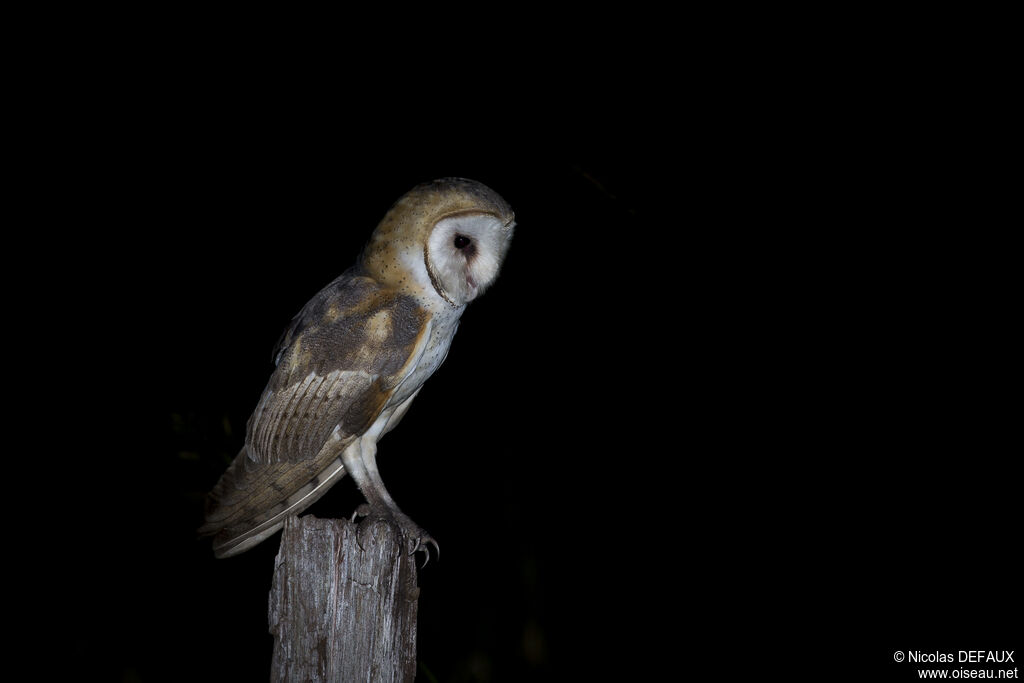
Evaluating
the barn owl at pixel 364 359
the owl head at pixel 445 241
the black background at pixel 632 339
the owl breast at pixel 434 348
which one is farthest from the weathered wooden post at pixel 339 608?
the black background at pixel 632 339

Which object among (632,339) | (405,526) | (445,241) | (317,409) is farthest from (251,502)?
(632,339)

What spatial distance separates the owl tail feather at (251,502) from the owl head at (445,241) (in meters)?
0.56

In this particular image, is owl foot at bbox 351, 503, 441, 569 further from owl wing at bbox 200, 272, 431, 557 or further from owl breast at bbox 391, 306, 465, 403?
owl breast at bbox 391, 306, 465, 403

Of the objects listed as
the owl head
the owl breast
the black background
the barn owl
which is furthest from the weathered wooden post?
the black background

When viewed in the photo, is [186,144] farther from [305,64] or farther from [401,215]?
[401,215]

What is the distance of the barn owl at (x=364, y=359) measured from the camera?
198cm

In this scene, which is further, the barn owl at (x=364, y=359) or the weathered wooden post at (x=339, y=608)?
the barn owl at (x=364, y=359)

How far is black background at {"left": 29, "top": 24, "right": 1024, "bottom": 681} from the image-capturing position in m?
3.96

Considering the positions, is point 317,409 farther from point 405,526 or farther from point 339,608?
point 339,608

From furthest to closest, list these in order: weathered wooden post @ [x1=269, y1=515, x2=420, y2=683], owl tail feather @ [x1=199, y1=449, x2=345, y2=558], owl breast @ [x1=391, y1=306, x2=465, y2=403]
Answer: owl breast @ [x1=391, y1=306, x2=465, y2=403] < owl tail feather @ [x1=199, y1=449, x2=345, y2=558] < weathered wooden post @ [x1=269, y1=515, x2=420, y2=683]

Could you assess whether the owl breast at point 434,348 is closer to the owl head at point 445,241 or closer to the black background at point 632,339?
the owl head at point 445,241

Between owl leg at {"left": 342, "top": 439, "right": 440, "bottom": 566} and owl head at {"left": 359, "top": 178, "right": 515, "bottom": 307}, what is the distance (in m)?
0.48

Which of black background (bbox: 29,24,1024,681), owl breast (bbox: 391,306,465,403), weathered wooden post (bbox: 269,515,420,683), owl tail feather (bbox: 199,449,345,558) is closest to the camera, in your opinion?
weathered wooden post (bbox: 269,515,420,683)

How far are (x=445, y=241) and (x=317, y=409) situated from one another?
0.55 metres
